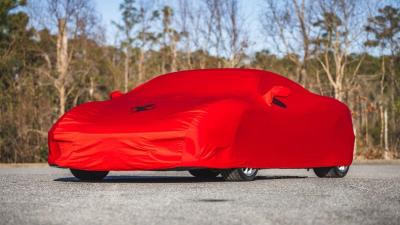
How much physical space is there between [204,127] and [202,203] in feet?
6.43

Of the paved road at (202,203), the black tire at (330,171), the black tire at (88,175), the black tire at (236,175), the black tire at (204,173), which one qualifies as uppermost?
the paved road at (202,203)

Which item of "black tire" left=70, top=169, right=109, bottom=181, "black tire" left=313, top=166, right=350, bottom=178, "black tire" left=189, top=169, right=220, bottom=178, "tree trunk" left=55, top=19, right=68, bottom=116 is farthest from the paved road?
"tree trunk" left=55, top=19, right=68, bottom=116

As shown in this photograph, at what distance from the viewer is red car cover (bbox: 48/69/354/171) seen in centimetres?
813

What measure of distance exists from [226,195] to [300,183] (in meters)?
1.95

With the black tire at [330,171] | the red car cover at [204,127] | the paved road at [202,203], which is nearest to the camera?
the paved road at [202,203]

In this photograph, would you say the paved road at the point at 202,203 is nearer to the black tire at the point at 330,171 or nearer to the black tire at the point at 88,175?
the black tire at the point at 88,175

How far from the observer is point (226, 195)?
22.6 feet

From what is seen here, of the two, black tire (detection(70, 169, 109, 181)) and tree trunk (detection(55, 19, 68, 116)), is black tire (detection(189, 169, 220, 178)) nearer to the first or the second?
black tire (detection(70, 169, 109, 181))

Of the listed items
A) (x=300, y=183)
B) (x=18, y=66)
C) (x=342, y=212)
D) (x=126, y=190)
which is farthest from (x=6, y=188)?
(x=18, y=66)

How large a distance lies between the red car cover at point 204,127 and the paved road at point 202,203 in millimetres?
324

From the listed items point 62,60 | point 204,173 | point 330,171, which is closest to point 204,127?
point 204,173

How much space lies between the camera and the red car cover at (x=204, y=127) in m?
8.13

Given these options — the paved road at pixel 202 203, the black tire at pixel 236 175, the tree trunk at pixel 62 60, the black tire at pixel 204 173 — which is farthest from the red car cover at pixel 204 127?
the tree trunk at pixel 62 60

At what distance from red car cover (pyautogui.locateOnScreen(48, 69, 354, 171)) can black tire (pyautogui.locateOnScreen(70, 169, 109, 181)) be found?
43cm
